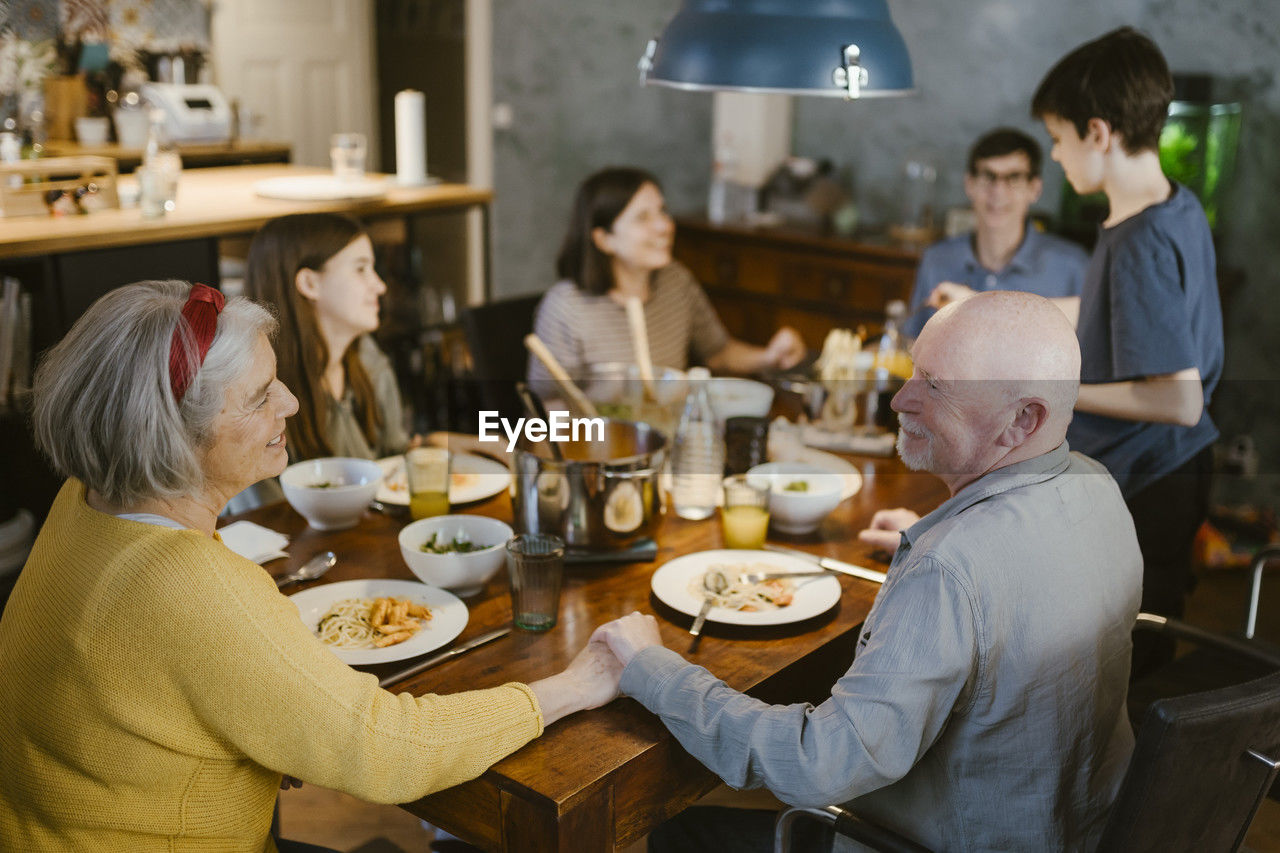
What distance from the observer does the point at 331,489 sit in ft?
6.50

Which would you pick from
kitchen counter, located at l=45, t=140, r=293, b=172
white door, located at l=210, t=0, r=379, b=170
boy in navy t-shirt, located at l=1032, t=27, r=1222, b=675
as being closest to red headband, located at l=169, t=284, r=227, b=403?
boy in navy t-shirt, located at l=1032, t=27, r=1222, b=675

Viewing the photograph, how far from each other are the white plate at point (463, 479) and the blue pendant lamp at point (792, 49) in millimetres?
807

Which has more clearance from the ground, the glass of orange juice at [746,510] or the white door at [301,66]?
the white door at [301,66]

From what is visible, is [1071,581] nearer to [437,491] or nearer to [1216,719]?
[1216,719]

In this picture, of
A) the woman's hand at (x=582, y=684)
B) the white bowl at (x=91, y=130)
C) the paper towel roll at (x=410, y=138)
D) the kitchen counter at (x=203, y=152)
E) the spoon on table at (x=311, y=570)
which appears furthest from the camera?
the white bowl at (x=91, y=130)

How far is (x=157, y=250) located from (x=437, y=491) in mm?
1572

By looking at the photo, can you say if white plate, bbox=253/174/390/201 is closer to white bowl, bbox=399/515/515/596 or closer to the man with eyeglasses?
the man with eyeglasses

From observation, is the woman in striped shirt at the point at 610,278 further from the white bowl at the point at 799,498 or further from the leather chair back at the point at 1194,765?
the leather chair back at the point at 1194,765

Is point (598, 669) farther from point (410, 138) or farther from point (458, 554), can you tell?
point (410, 138)

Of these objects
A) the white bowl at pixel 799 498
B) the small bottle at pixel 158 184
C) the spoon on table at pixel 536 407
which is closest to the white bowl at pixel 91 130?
the small bottle at pixel 158 184

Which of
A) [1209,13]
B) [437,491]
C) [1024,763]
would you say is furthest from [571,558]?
[1209,13]

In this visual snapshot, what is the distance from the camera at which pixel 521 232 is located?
5562mm

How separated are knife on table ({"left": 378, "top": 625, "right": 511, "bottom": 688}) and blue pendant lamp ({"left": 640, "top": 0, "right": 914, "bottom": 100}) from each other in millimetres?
904

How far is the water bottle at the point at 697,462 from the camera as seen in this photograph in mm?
2121
